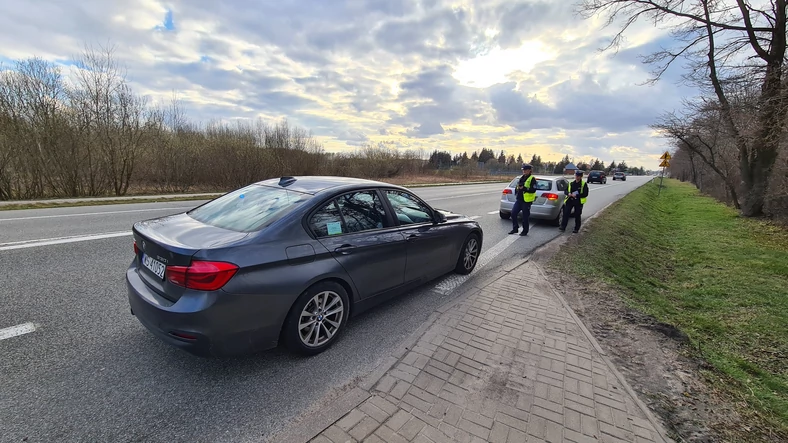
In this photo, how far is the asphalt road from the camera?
2137 mm

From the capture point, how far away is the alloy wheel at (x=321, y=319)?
2.91m

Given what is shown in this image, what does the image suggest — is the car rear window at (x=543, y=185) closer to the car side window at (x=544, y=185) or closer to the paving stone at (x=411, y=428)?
the car side window at (x=544, y=185)

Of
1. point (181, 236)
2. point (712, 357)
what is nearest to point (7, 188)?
point (181, 236)

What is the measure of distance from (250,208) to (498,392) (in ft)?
8.92

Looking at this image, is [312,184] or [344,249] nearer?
[344,249]

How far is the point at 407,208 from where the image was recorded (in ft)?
13.8

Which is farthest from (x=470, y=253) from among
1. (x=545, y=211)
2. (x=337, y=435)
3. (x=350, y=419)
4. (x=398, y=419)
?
(x=545, y=211)

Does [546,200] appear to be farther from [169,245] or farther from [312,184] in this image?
[169,245]

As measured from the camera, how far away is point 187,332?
2.39m

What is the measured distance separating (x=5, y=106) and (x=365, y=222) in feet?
67.6

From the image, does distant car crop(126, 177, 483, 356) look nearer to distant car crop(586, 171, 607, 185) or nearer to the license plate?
the license plate

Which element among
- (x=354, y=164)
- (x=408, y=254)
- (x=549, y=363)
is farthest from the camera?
(x=354, y=164)

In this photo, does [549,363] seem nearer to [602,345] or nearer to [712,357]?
[602,345]

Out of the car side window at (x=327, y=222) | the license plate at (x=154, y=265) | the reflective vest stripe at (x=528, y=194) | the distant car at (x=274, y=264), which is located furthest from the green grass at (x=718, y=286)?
the license plate at (x=154, y=265)
